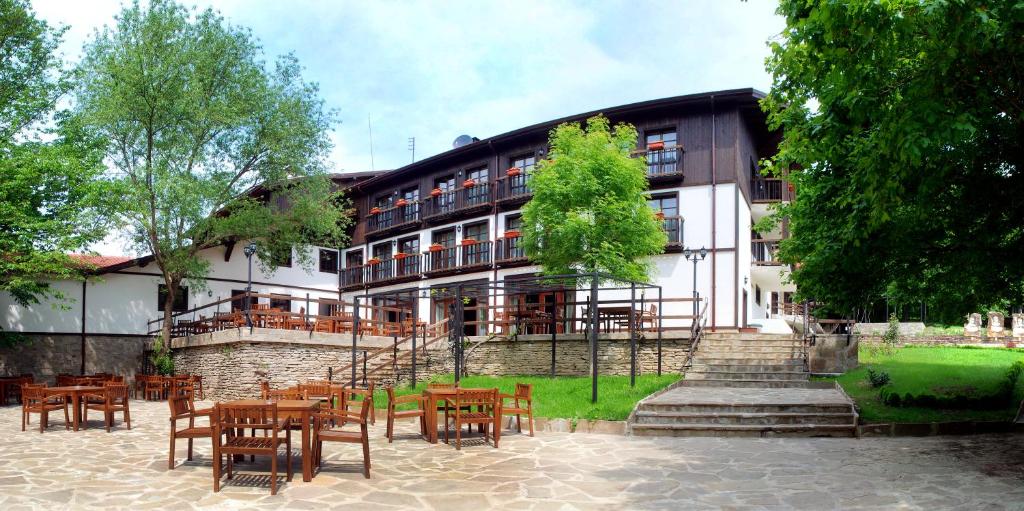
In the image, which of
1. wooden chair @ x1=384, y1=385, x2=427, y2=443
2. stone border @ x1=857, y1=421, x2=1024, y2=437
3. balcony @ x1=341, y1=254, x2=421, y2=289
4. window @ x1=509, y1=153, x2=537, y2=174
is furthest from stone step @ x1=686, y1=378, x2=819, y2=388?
balcony @ x1=341, y1=254, x2=421, y2=289

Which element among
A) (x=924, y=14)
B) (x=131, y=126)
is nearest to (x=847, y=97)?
(x=924, y=14)

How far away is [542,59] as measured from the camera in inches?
624

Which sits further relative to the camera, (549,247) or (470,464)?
(549,247)

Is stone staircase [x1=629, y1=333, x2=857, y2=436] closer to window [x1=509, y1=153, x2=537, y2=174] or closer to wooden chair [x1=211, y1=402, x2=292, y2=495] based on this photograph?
wooden chair [x1=211, y1=402, x2=292, y2=495]

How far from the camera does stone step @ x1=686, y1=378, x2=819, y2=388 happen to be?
16.1 meters

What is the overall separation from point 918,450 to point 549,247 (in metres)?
11.7

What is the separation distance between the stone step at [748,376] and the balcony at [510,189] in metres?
12.3

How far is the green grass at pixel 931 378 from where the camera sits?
39.5 feet

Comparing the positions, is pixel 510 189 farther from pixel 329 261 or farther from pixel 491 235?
pixel 329 261

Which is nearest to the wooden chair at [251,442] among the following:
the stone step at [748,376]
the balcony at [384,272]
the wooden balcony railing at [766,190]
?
the stone step at [748,376]

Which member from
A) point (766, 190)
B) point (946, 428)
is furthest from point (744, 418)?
point (766, 190)

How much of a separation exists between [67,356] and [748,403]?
72.5ft

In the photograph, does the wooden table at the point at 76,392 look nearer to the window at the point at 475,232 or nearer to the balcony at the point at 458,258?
the balcony at the point at 458,258

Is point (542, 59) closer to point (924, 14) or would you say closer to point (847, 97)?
point (847, 97)
